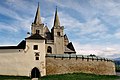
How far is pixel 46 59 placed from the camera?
3556 centimetres

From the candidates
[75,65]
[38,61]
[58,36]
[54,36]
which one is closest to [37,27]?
[54,36]

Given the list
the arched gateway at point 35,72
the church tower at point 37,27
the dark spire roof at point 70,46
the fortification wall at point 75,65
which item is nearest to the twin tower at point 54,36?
the church tower at point 37,27

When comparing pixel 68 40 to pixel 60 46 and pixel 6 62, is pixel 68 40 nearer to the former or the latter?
pixel 60 46

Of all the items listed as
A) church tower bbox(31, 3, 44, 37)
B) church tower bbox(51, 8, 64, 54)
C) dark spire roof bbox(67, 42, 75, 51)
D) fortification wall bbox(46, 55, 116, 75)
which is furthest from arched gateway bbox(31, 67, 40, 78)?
dark spire roof bbox(67, 42, 75, 51)

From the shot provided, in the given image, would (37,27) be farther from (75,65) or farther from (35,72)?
(35,72)

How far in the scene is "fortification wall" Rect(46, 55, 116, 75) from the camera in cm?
3562

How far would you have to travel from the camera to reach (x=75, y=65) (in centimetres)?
3703

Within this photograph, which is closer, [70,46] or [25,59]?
[25,59]

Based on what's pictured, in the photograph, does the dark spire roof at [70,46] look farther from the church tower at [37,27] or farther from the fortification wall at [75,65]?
the fortification wall at [75,65]

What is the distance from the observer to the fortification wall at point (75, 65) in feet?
117

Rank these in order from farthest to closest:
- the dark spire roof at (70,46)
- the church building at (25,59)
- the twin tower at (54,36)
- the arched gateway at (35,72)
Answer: the dark spire roof at (70,46)
the twin tower at (54,36)
the arched gateway at (35,72)
the church building at (25,59)

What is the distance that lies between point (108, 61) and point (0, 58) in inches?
893

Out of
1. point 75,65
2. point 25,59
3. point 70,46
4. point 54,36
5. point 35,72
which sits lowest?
point 35,72

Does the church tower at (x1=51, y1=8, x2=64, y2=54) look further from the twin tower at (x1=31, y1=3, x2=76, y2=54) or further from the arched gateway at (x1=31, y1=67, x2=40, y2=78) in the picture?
the arched gateway at (x1=31, y1=67, x2=40, y2=78)
